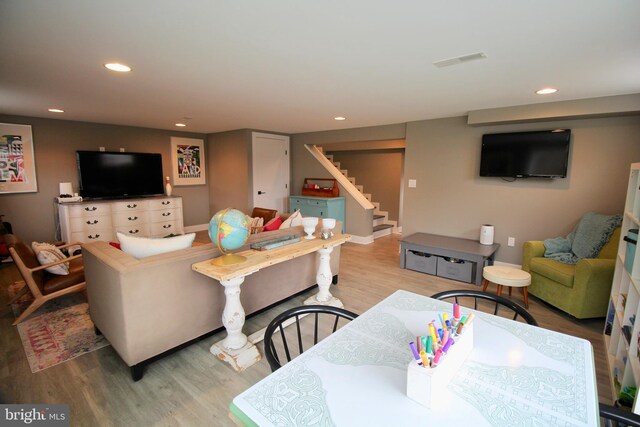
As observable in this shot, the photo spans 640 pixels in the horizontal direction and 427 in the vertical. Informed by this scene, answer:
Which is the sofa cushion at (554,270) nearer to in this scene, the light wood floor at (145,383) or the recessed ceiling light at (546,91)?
the light wood floor at (145,383)

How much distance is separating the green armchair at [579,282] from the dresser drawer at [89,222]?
615 centimetres

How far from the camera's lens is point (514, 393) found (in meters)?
0.88

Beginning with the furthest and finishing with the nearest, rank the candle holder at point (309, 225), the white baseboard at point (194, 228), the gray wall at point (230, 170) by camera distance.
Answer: the white baseboard at point (194, 228), the gray wall at point (230, 170), the candle holder at point (309, 225)

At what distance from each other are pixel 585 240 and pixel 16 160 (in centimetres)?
749

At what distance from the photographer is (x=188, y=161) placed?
6480mm

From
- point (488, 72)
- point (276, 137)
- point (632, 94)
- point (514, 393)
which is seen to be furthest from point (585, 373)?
point (276, 137)

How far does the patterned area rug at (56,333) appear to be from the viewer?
226cm

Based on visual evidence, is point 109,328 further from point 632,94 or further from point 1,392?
point 632,94

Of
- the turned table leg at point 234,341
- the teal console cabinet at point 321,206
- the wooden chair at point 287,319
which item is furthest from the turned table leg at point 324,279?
the teal console cabinet at point 321,206

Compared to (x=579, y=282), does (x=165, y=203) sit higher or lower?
higher

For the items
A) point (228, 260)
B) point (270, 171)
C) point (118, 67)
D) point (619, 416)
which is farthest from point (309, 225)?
point (270, 171)

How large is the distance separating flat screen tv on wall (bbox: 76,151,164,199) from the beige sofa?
3.49 meters

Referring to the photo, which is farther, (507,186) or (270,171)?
(270,171)

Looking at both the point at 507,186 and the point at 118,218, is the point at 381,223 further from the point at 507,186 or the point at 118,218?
Result: the point at 118,218
